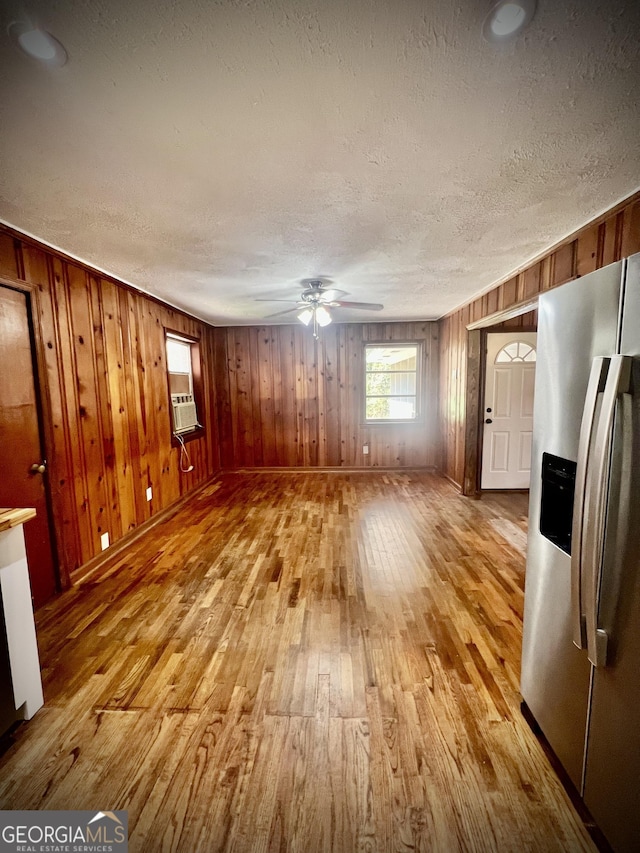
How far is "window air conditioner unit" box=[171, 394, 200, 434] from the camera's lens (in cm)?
432

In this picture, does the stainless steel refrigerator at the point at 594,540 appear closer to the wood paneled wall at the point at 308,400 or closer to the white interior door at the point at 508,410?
the white interior door at the point at 508,410

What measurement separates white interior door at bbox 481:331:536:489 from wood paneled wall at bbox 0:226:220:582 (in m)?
4.13

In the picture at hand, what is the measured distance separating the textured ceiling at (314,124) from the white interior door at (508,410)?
2279 millimetres

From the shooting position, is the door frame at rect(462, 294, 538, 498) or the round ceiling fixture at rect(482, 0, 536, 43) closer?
the round ceiling fixture at rect(482, 0, 536, 43)

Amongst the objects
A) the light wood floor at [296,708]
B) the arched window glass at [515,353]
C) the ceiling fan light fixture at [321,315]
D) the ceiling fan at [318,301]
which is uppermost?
the ceiling fan at [318,301]

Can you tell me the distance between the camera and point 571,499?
121 centimetres

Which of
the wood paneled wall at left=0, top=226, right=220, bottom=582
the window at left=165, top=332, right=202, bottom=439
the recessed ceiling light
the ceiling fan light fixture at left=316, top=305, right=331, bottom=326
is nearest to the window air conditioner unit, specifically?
the window at left=165, top=332, right=202, bottom=439

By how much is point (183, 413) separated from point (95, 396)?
5.07ft

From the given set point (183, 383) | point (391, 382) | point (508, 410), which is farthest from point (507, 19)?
point (391, 382)

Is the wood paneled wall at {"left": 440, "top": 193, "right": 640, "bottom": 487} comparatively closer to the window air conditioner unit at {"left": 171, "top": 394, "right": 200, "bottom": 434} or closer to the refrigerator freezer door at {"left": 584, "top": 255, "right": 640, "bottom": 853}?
the refrigerator freezer door at {"left": 584, "top": 255, "right": 640, "bottom": 853}

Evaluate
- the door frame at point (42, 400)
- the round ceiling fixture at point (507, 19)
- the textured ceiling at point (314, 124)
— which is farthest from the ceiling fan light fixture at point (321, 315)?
the round ceiling fixture at point (507, 19)

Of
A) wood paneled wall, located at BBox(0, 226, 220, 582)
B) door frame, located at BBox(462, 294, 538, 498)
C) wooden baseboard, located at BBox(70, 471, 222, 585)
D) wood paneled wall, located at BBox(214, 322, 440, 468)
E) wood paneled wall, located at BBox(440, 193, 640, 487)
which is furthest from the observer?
wood paneled wall, located at BBox(214, 322, 440, 468)

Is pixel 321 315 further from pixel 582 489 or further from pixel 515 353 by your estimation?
pixel 582 489

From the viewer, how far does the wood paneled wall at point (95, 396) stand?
2424 millimetres
